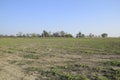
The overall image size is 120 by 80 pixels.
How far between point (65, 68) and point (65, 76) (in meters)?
1.67

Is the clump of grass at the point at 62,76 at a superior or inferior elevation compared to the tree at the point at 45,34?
inferior

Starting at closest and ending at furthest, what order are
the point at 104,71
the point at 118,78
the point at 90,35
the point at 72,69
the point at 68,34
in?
the point at 118,78
the point at 104,71
the point at 72,69
the point at 68,34
the point at 90,35

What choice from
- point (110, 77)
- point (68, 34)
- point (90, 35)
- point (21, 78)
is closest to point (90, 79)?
point (110, 77)

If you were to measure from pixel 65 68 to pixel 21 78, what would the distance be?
98.2 inches

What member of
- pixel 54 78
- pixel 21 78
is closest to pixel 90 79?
pixel 54 78

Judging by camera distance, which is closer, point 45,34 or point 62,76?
point 62,76

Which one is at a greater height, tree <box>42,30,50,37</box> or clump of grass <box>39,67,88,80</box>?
tree <box>42,30,50,37</box>

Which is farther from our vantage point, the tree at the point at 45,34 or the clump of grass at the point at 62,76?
the tree at the point at 45,34

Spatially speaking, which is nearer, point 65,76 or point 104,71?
point 65,76

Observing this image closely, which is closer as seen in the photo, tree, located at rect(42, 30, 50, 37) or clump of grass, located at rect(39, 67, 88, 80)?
clump of grass, located at rect(39, 67, 88, 80)

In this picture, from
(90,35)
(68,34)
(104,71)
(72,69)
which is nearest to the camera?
(104,71)

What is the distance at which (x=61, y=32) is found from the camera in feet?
356

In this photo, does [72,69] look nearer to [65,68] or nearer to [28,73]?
[65,68]

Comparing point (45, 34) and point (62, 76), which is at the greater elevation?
point (45, 34)
